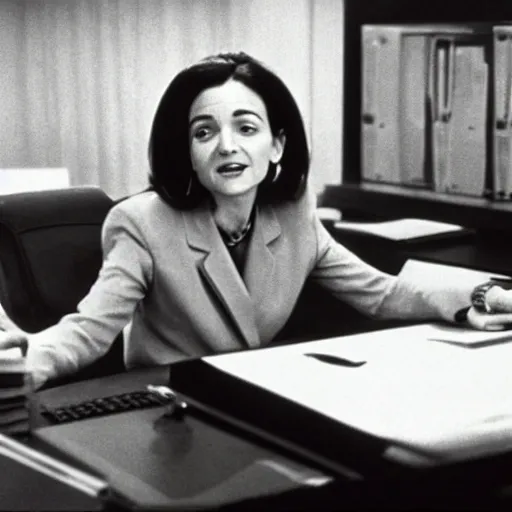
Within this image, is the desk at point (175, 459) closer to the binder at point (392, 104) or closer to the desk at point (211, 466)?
the desk at point (211, 466)

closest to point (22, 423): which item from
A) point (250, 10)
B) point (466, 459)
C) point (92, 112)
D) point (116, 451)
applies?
point (116, 451)

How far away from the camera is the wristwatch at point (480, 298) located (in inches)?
62.8

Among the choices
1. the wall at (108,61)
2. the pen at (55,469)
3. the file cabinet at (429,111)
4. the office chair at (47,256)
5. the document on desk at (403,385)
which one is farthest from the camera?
the wall at (108,61)

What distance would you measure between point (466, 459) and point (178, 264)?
33.7 inches

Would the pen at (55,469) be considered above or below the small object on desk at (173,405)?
above

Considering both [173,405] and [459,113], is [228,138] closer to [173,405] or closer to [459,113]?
[173,405]

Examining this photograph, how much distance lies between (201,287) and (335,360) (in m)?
0.47

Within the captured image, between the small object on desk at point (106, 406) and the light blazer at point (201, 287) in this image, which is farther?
the light blazer at point (201, 287)

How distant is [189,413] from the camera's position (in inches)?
46.1

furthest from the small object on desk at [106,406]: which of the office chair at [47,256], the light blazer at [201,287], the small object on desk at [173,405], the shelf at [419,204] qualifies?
the shelf at [419,204]

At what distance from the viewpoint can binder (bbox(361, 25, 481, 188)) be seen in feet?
9.19

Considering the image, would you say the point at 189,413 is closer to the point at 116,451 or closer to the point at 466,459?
the point at 116,451

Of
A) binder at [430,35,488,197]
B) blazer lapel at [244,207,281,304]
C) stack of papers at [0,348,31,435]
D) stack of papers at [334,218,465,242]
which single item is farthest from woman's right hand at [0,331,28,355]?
binder at [430,35,488,197]

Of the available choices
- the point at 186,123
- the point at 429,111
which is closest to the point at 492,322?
the point at 186,123
